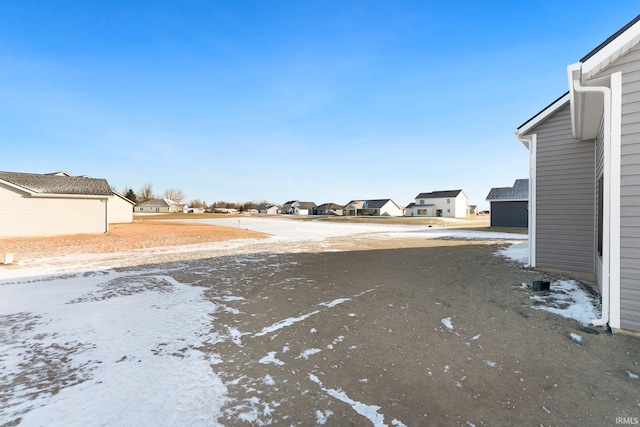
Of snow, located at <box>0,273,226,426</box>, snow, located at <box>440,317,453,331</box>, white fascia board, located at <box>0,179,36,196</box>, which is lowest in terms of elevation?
snow, located at <box>0,273,226,426</box>

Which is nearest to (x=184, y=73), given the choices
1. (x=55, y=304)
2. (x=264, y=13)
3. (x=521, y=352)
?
(x=264, y=13)

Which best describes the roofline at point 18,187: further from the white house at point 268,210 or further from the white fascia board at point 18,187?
the white house at point 268,210

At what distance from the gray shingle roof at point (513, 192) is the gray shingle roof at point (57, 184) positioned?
32.5 metres

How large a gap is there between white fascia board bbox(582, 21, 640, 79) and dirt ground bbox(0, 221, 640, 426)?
12.7ft

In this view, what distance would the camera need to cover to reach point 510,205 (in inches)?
1060

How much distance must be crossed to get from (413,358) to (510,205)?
28.4m

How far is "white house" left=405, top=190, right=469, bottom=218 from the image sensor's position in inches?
2272

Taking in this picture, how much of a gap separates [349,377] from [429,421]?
0.98 meters

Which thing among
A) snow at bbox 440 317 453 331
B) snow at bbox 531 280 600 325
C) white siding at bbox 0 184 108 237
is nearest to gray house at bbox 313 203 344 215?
white siding at bbox 0 184 108 237

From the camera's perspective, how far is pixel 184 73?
54.8 feet

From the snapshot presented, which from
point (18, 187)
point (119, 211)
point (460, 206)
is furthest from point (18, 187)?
point (460, 206)

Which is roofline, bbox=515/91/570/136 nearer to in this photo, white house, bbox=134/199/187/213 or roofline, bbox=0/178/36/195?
roofline, bbox=0/178/36/195

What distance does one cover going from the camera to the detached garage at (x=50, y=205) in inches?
674

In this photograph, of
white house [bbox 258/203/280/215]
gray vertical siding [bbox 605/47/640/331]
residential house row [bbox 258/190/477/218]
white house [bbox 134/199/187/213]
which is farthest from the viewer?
white house [bbox 258/203/280/215]
